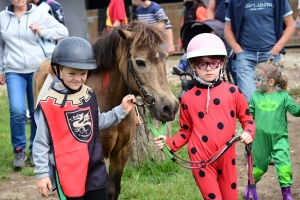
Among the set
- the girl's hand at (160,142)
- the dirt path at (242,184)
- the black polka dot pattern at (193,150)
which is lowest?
the dirt path at (242,184)

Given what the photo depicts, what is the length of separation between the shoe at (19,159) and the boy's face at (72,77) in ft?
12.1

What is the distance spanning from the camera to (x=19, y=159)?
7387 millimetres

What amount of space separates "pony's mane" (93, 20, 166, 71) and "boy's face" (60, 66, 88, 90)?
66 centimetres

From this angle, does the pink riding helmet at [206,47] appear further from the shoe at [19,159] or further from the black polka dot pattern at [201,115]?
the shoe at [19,159]

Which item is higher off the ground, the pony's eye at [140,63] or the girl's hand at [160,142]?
the pony's eye at [140,63]

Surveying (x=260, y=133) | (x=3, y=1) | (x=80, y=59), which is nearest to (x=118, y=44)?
(x=80, y=59)

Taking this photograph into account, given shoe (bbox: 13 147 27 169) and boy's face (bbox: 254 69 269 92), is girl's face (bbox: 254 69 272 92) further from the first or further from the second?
shoe (bbox: 13 147 27 169)

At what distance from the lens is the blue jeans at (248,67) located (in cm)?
642

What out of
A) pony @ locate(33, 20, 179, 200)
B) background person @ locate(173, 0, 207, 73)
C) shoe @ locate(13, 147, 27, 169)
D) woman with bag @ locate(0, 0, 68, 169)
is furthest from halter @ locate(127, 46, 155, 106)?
background person @ locate(173, 0, 207, 73)

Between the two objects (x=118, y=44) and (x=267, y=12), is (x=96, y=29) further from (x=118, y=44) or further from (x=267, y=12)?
(x=118, y=44)

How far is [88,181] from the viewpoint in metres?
3.88

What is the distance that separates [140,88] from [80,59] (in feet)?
2.02

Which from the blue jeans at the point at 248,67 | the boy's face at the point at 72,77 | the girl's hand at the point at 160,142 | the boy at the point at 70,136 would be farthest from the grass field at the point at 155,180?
the boy's face at the point at 72,77

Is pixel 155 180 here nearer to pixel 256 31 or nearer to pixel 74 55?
pixel 256 31
